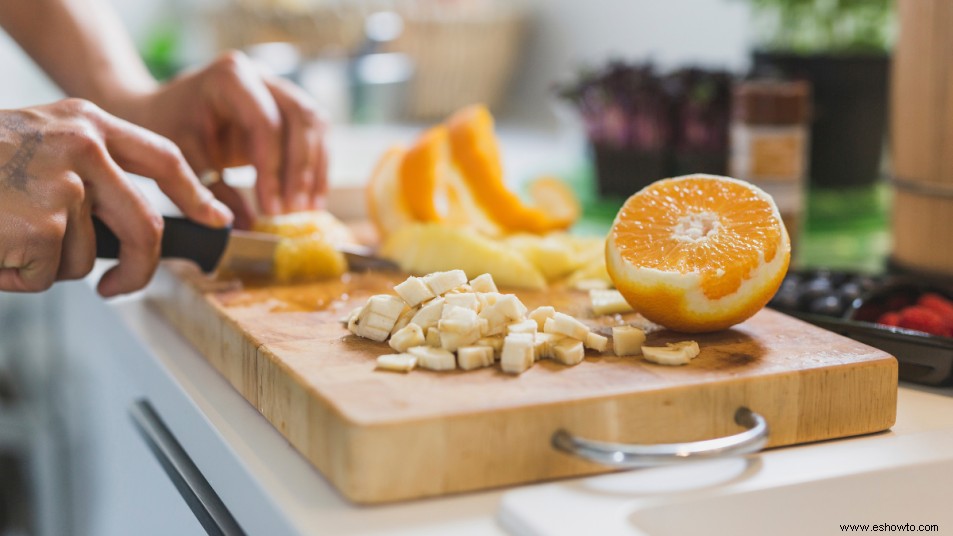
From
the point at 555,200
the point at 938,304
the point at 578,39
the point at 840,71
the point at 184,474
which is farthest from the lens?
the point at 578,39

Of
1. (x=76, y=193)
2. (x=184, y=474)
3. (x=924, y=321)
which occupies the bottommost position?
(x=184, y=474)

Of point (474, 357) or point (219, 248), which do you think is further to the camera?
point (219, 248)

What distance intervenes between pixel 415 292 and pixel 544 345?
0.11 m

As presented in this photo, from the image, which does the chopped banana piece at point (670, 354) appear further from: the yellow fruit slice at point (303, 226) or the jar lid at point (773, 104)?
the jar lid at point (773, 104)

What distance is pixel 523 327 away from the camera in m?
0.71

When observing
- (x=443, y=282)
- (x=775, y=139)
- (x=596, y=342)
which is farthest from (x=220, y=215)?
(x=775, y=139)

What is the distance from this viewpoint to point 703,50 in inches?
125

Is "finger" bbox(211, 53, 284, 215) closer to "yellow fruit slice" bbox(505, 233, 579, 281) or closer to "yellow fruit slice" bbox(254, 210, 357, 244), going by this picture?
"yellow fruit slice" bbox(254, 210, 357, 244)

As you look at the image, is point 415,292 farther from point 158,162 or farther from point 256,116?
point 256,116

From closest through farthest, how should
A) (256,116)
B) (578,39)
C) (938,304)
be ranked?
(938,304), (256,116), (578,39)

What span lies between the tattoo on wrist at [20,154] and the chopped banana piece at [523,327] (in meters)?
0.39

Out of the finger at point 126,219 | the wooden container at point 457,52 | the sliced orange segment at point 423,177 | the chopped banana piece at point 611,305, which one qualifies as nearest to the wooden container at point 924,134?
the chopped banana piece at point 611,305

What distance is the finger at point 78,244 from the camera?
822mm

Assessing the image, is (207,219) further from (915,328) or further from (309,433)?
(915,328)
